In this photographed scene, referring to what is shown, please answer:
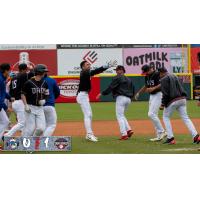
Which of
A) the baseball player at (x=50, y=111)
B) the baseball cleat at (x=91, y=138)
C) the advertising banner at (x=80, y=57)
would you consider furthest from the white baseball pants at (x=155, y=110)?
the advertising banner at (x=80, y=57)

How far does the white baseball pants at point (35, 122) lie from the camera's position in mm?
11898

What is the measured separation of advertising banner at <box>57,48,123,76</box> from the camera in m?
49.3

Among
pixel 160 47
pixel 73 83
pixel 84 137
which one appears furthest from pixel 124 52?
pixel 84 137

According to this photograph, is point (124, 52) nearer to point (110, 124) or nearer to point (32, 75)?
point (110, 124)

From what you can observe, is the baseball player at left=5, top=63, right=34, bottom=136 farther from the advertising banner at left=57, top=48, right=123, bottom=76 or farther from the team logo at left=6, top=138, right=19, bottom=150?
the advertising banner at left=57, top=48, right=123, bottom=76

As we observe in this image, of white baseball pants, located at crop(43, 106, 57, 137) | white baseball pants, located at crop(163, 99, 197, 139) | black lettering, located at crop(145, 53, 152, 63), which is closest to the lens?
white baseball pants, located at crop(43, 106, 57, 137)

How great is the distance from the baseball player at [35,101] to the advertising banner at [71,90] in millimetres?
21938

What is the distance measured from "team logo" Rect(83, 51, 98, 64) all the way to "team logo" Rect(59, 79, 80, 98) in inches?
595

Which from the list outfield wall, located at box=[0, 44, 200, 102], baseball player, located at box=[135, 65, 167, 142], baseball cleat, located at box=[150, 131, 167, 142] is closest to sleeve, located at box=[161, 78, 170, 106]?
baseball player, located at box=[135, 65, 167, 142]

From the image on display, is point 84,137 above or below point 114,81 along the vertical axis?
below

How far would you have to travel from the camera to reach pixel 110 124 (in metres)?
19.1

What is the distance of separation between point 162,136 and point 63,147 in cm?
354

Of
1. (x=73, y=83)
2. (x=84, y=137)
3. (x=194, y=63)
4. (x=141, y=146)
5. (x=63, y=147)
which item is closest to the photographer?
(x=63, y=147)

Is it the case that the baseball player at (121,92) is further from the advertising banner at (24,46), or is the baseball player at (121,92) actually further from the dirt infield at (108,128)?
the advertising banner at (24,46)
